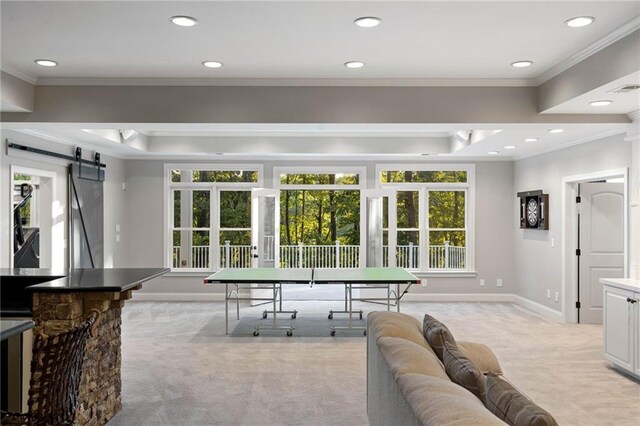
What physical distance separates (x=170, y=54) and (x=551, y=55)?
112 inches

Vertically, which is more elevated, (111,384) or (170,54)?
(170,54)

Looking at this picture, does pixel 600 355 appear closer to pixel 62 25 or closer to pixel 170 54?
pixel 170 54

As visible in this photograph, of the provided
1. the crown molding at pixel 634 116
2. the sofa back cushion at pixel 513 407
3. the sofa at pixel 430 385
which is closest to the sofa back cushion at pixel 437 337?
the sofa at pixel 430 385

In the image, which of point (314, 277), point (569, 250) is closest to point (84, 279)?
point (314, 277)

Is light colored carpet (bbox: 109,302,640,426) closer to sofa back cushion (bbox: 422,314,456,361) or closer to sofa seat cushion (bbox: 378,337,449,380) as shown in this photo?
sofa back cushion (bbox: 422,314,456,361)

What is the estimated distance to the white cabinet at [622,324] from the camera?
176 inches

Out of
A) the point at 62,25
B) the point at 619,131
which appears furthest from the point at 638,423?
the point at 62,25

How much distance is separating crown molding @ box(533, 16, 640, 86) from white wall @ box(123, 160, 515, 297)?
430 cm

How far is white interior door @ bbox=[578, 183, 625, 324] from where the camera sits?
691cm

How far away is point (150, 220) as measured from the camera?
8.80 metres

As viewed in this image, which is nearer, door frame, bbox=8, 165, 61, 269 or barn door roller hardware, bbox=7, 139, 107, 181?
barn door roller hardware, bbox=7, 139, 107, 181

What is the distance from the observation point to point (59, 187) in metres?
6.61

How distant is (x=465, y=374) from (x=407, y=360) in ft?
0.85

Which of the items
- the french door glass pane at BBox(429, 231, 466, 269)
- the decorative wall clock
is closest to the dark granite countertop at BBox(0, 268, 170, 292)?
the decorative wall clock
